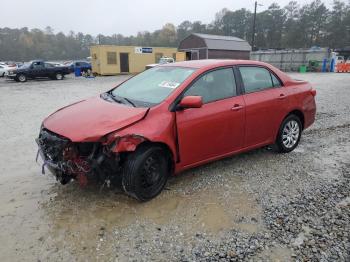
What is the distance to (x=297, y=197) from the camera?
383cm

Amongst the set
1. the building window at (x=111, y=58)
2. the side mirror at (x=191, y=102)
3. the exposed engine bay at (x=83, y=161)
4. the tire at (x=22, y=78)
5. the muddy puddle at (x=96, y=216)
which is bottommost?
the muddy puddle at (x=96, y=216)

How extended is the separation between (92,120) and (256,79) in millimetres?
2677

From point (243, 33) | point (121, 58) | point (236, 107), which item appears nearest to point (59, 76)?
point (121, 58)

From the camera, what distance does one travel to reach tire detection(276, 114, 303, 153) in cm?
514

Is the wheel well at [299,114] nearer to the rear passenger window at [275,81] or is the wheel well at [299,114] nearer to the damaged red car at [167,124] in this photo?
the damaged red car at [167,124]

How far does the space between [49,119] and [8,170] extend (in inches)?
55.8

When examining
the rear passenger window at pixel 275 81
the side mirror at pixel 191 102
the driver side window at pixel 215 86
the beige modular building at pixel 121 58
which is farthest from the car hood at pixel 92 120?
the beige modular building at pixel 121 58

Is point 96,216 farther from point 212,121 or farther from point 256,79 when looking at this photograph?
point 256,79

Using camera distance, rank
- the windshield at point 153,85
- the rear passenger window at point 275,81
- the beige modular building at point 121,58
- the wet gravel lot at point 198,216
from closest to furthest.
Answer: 1. the wet gravel lot at point 198,216
2. the windshield at point 153,85
3. the rear passenger window at point 275,81
4. the beige modular building at point 121,58

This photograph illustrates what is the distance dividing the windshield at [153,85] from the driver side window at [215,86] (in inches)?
7.7

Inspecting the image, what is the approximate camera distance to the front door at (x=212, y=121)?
12.7ft

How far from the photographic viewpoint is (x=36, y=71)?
23.7 metres

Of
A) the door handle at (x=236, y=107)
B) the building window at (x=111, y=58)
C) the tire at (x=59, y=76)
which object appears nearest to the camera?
the door handle at (x=236, y=107)

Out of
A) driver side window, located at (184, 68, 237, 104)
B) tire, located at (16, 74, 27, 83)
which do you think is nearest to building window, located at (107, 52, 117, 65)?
tire, located at (16, 74, 27, 83)
